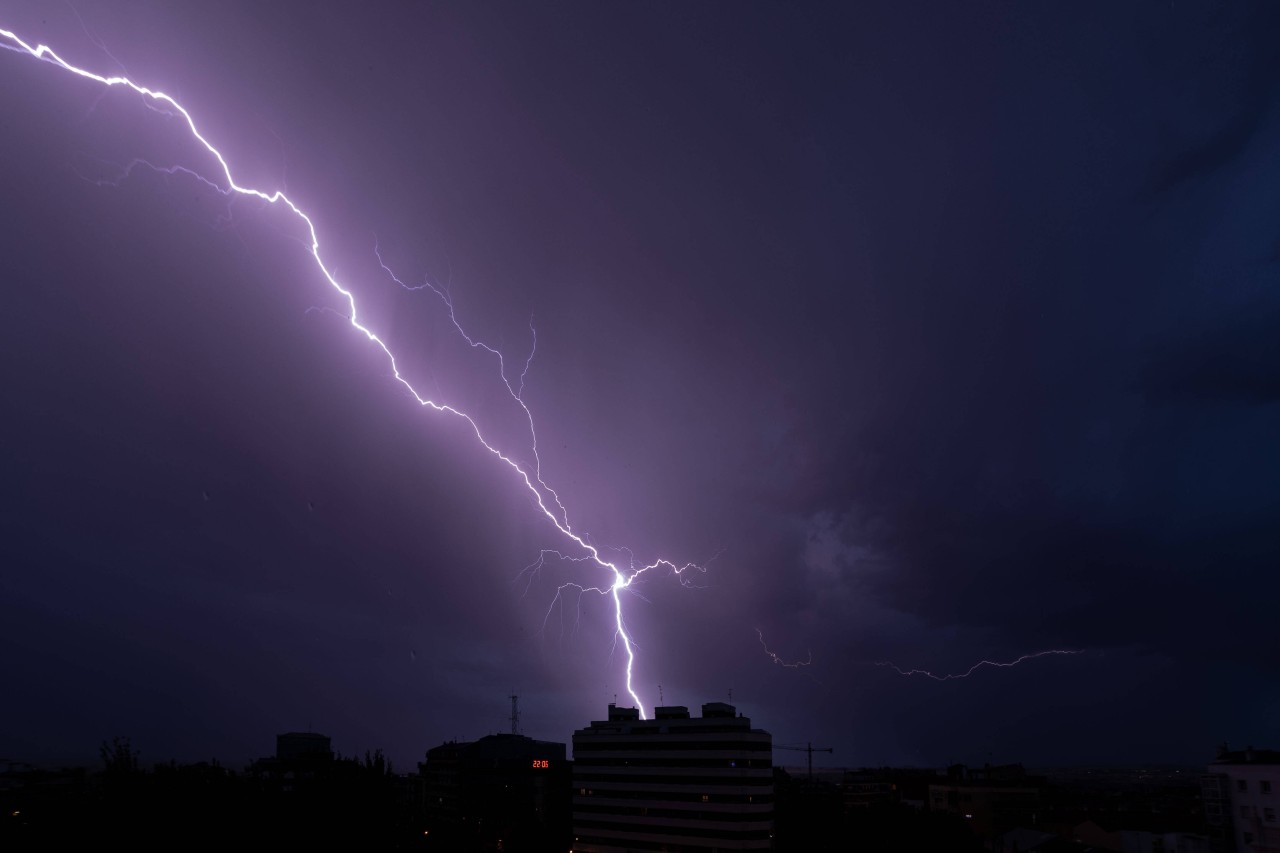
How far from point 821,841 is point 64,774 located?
46273 mm

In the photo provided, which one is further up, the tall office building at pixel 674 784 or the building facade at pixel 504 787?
the tall office building at pixel 674 784

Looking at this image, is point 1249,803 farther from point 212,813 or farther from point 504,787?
point 504,787

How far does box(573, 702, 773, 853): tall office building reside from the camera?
36.5 metres

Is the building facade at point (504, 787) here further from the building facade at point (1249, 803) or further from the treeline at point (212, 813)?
the building facade at point (1249, 803)

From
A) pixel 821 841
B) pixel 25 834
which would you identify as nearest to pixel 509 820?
pixel 821 841

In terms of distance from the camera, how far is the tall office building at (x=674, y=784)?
120 feet

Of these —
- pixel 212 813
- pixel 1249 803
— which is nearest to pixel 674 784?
pixel 1249 803

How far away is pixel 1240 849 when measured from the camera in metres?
25.2

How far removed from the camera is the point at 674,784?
3859 cm

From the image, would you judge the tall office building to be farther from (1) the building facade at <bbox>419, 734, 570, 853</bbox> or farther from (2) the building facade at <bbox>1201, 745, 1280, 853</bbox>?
(2) the building facade at <bbox>1201, 745, 1280, 853</bbox>

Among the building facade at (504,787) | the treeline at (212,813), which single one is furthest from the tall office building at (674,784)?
the treeline at (212,813)

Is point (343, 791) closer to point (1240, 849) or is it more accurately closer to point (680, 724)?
point (680, 724)

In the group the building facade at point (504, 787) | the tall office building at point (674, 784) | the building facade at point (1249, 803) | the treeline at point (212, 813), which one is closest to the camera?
the treeline at point (212, 813)

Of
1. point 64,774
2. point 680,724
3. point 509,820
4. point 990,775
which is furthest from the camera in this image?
point 990,775
